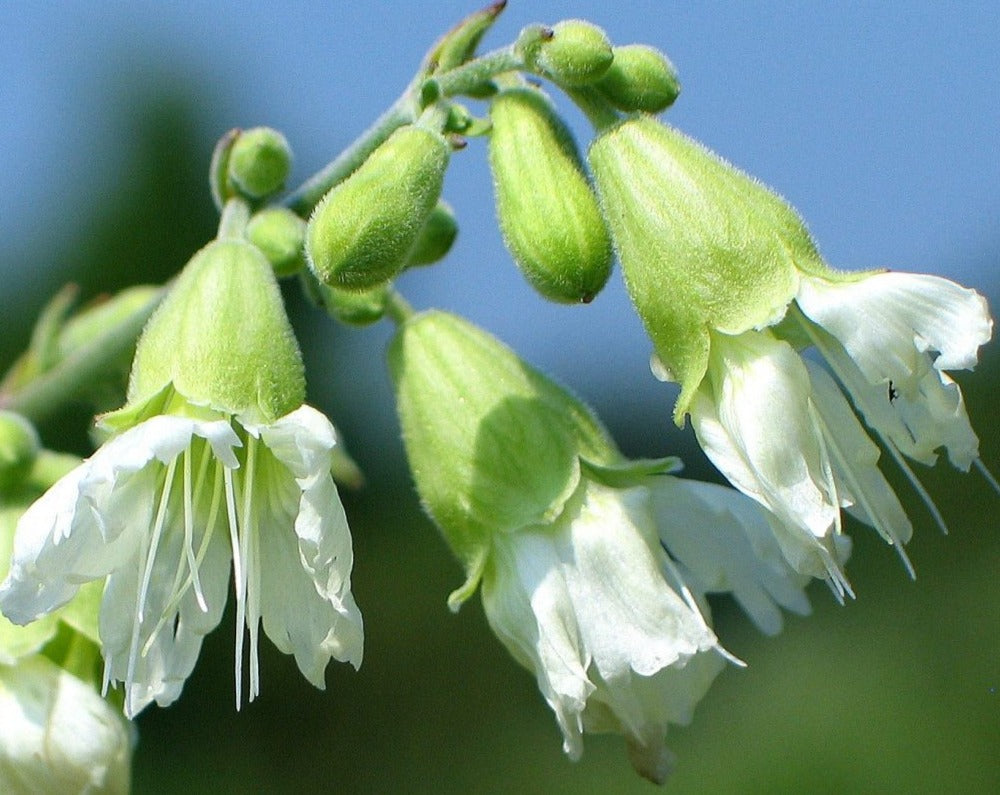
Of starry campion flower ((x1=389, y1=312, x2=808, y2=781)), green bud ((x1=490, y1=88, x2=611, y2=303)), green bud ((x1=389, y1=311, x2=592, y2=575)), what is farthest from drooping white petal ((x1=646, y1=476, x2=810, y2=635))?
green bud ((x1=490, y1=88, x2=611, y2=303))

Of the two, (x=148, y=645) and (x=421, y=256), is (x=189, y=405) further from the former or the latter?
(x=421, y=256)

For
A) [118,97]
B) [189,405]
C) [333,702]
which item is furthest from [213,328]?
[118,97]

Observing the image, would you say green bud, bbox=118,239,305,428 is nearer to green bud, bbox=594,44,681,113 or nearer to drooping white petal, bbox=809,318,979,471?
green bud, bbox=594,44,681,113

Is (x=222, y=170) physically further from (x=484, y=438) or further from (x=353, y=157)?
(x=484, y=438)

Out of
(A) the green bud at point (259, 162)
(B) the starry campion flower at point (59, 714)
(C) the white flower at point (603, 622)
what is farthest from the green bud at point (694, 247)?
(B) the starry campion flower at point (59, 714)

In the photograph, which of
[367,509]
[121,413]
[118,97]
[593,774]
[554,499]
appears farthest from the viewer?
[118,97]

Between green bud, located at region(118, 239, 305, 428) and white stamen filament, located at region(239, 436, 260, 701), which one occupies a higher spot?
green bud, located at region(118, 239, 305, 428)
